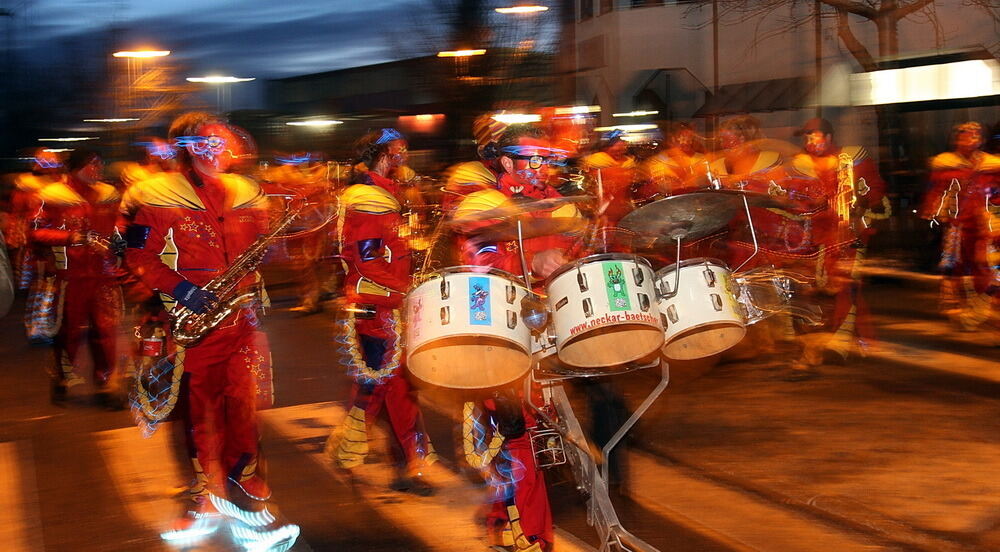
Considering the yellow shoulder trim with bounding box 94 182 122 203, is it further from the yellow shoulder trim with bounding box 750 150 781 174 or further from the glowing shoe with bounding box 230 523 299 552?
the yellow shoulder trim with bounding box 750 150 781 174

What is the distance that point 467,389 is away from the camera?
432 centimetres

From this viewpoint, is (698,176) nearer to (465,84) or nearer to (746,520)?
(746,520)

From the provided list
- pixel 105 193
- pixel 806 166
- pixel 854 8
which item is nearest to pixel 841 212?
pixel 806 166

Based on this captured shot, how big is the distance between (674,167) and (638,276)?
7.67 meters

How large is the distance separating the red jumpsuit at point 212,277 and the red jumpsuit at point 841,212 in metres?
4.95

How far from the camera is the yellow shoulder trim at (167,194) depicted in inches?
195

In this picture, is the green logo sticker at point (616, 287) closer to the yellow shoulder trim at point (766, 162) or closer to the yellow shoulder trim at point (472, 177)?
the yellow shoulder trim at point (472, 177)

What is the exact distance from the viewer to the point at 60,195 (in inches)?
344

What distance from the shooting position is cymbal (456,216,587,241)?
4.03 metres

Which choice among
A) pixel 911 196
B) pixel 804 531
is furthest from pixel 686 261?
pixel 911 196

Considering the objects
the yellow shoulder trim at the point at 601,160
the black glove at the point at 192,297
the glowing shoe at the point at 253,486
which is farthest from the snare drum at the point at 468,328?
the yellow shoulder trim at the point at 601,160

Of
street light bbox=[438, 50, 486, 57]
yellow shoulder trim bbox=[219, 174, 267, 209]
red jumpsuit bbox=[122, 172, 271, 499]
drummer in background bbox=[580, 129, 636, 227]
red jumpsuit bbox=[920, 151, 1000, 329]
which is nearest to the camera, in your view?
red jumpsuit bbox=[122, 172, 271, 499]

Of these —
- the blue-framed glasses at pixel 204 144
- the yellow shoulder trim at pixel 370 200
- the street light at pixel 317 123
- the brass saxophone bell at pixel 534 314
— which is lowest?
the brass saxophone bell at pixel 534 314

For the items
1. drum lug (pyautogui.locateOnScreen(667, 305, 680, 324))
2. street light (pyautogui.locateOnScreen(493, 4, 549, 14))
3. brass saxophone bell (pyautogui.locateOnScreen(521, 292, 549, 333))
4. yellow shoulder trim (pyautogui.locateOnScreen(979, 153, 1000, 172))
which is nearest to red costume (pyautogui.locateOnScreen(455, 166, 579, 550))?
brass saxophone bell (pyautogui.locateOnScreen(521, 292, 549, 333))
